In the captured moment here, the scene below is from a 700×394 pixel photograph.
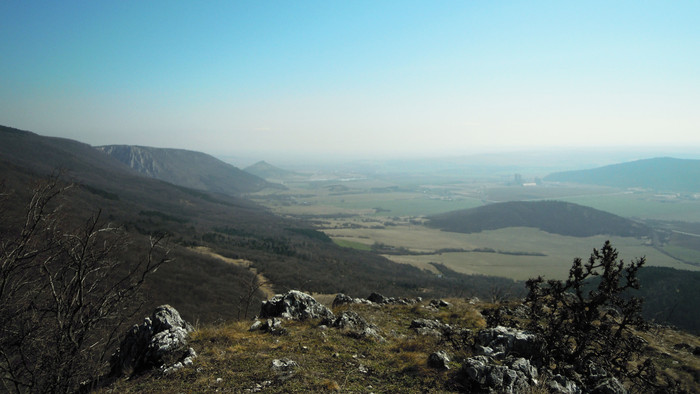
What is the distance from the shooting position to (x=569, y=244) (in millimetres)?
151625

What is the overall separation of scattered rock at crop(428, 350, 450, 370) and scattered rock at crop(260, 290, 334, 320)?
7.79 meters

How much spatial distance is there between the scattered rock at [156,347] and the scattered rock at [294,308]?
15.1 feet

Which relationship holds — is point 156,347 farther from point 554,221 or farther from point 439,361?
point 554,221

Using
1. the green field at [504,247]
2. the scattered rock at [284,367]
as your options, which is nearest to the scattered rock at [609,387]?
the scattered rock at [284,367]

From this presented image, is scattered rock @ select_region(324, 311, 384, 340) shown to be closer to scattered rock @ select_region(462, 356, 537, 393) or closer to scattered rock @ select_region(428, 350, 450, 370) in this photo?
scattered rock @ select_region(428, 350, 450, 370)

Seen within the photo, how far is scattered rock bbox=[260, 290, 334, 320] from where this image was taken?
17.3 metres

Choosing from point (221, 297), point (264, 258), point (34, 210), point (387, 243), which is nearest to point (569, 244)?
point (387, 243)

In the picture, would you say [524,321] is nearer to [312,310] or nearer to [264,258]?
[312,310]

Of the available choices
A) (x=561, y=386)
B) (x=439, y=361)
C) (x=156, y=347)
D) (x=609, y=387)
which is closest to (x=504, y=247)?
(x=609, y=387)

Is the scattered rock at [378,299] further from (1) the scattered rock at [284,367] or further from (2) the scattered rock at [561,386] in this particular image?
(2) the scattered rock at [561,386]

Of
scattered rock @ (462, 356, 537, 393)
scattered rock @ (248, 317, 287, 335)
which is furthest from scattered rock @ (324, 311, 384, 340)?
scattered rock @ (462, 356, 537, 393)

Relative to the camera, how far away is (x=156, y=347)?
Answer: 1181cm

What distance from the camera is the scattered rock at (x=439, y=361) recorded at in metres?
10.4

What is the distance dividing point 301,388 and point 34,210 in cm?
1163
